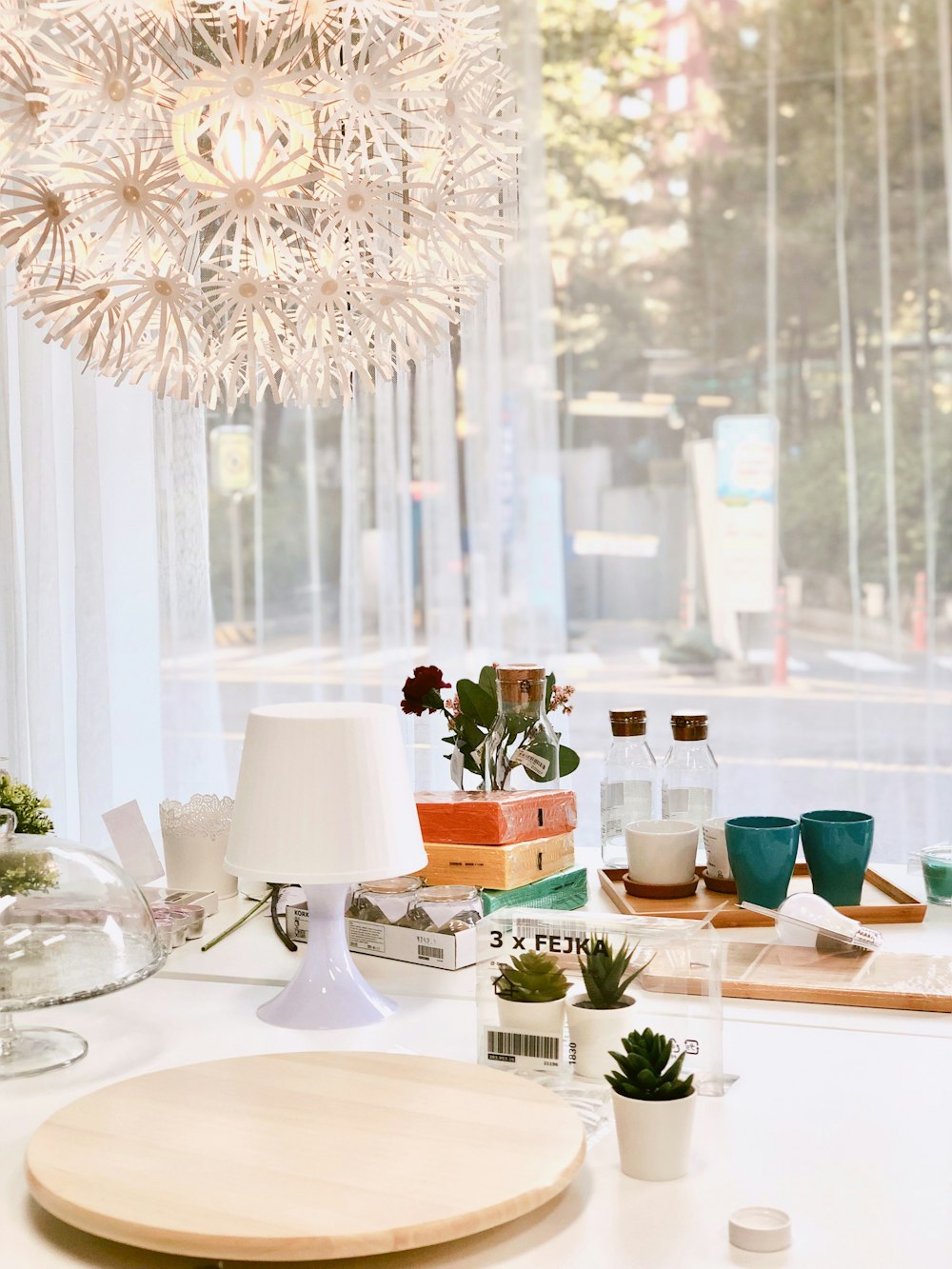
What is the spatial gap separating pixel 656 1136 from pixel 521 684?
801 millimetres

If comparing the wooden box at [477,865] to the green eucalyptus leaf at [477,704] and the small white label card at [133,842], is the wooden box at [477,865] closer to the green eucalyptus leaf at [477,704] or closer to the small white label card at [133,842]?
the green eucalyptus leaf at [477,704]

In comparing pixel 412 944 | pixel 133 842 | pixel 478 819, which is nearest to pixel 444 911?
pixel 412 944

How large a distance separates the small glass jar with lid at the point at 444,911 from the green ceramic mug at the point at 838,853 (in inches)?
16.4

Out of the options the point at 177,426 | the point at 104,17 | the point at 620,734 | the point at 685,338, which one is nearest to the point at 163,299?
the point at 104,17

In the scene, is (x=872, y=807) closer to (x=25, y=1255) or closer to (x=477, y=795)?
(x=477, y=795)

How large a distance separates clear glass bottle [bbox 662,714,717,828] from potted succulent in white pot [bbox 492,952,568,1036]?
2.10 feet

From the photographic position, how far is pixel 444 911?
136 centimetres

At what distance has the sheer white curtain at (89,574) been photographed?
2.64 meters

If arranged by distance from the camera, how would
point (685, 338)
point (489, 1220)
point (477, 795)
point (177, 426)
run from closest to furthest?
point (489, 1220) → point (477, 795) → point (177, 426) → point (685, 338)

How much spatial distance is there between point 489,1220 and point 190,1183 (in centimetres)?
19

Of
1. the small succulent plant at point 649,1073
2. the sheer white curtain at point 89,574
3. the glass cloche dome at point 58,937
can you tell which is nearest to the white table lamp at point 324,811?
the glass cloche dome at point 58,937

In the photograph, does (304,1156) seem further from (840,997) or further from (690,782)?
(690,782)

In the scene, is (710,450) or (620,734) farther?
(710,450)

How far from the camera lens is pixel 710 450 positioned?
10.1 ft
